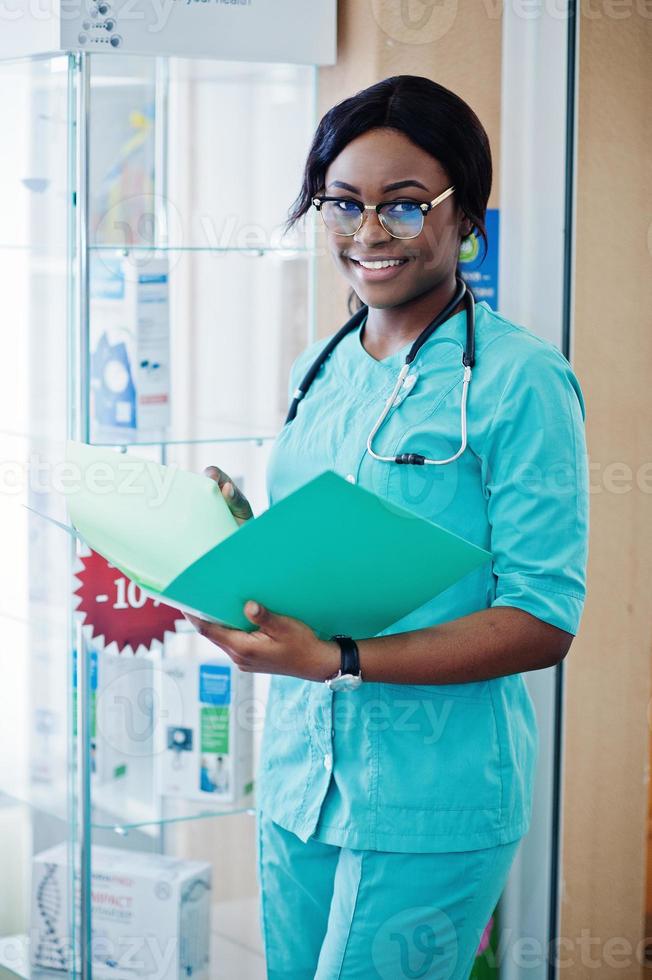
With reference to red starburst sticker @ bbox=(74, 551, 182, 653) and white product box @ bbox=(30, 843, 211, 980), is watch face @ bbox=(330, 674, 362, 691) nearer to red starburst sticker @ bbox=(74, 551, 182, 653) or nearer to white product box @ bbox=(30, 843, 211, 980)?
red starburst sticker @ bbox=(74, 551, 182, 653)

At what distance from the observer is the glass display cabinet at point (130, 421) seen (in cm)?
207

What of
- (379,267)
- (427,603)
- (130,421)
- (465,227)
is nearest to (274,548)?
(427,603)

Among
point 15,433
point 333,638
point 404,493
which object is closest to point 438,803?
point 333,638

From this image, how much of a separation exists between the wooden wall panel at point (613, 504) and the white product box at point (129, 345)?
76 cm

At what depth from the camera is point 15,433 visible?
233 cm

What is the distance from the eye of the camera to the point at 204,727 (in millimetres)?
2227

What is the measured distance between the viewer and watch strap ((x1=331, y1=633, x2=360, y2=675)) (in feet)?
4.37

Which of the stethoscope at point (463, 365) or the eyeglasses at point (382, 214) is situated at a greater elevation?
the eyeglasses at point (382, 214)

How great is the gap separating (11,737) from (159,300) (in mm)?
1007

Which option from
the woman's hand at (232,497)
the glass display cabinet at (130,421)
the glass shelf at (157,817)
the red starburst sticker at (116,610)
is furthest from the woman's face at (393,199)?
the glass shelf at (157,817)

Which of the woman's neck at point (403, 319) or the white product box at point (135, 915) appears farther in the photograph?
the white product box at point (135, 915)

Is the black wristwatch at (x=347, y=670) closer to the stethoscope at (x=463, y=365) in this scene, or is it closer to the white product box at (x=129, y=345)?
the stethoscope at (x=463, y=365)

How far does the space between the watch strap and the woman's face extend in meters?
0.44

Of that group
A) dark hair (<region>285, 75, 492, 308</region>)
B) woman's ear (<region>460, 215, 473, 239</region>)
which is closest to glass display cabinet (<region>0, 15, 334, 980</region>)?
dark hair (<region>285, 75, 492, 308</region>)
